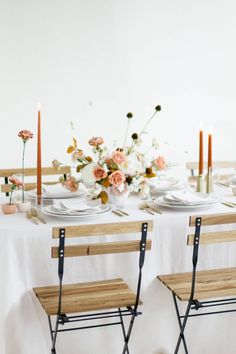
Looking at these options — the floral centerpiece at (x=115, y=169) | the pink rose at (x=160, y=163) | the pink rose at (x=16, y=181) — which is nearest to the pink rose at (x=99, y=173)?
the floral centerpiece at (x=115, y=169)

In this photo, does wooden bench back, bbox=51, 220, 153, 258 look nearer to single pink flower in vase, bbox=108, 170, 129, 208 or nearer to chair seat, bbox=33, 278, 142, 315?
chair seat, bbox=33, 278, 142, 315

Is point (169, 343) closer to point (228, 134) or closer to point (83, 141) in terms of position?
point (83, 141)

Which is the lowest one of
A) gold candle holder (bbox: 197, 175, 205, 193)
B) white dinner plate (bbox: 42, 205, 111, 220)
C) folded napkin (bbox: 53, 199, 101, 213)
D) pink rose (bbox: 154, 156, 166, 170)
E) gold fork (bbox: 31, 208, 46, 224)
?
gold fork (bbox: 31, 208, 46, 224)

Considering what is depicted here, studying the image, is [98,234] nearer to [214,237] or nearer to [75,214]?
[75,214]

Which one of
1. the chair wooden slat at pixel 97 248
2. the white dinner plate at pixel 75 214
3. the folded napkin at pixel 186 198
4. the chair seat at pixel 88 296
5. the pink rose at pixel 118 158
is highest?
the pink rose at pixel 118 158

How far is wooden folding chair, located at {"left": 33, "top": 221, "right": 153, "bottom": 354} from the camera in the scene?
2.40 metres

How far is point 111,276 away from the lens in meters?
2.80

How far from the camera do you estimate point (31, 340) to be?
2662 millimetres

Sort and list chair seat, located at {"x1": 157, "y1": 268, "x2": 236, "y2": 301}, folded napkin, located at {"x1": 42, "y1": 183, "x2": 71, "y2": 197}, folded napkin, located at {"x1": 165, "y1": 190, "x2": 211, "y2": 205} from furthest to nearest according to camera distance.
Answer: folded napkin, located at {"x1": 42, "y1": 183, "x2": 71, "y2": 197}
folded napkin, located at {"x1": 165, "y1": 190, "x2": 211, "y2": 205}
chair seat, located at {"x1": 157, "y1": 268, "x2": 236, "y2": 301}

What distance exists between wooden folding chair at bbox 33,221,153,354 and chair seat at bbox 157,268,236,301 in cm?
19

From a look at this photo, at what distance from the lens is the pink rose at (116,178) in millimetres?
2787

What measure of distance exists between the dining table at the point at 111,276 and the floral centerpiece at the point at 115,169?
0.42 feet

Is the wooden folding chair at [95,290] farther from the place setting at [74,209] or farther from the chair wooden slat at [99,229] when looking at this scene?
the place setting at [74,209]

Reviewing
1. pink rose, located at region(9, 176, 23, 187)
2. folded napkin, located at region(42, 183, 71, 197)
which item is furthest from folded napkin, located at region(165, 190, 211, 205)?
pink rose, located at region(9, 176, 23, 187)
